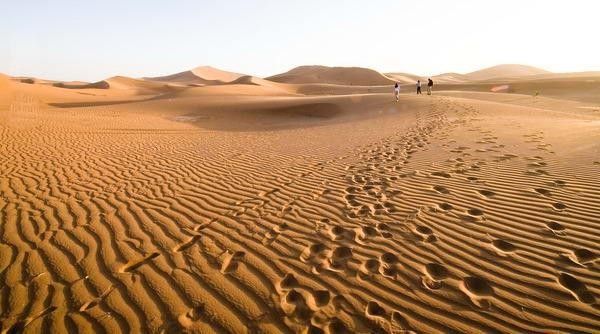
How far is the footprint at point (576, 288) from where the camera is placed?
2.64 meters

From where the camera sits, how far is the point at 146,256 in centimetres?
357

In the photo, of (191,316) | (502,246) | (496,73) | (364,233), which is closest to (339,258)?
(364,233)

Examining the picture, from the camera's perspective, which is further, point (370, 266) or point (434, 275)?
point (370, 266)

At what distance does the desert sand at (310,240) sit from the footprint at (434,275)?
0.02 metres

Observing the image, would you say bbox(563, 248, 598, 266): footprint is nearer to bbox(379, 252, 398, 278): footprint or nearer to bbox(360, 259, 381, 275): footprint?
bbox(379, 252, 398, 278): footprint

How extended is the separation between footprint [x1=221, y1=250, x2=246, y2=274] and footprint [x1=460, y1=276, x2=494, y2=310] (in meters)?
2.19

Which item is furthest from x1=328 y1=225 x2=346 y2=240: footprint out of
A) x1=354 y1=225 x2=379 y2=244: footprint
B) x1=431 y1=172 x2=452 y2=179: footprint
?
x1=431 y1=172 x2=452 y2=179: footprint

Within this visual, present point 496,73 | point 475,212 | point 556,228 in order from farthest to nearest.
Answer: point 496,73 → point 475,212 → point 556,228

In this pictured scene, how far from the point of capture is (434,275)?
Answer: 3066 millimetres

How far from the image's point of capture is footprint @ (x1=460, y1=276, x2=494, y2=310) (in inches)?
106

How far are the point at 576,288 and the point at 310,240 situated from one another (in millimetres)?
2514

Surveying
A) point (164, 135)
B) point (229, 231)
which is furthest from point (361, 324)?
point (164, 135)

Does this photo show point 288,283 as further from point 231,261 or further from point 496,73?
point 496,73

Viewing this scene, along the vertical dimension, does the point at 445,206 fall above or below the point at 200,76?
below
